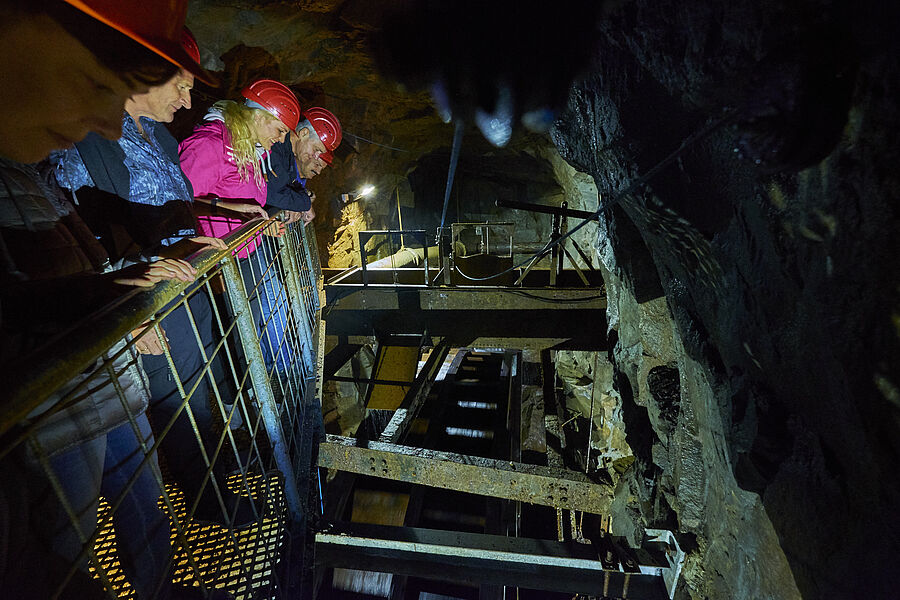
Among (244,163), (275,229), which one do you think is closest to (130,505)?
(275,229)

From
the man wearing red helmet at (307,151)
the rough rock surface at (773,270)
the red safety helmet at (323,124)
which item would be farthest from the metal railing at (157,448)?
the rough rock surface at (773,270)

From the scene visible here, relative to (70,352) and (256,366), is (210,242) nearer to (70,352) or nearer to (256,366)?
(256,366)

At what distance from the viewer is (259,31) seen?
19.7ft

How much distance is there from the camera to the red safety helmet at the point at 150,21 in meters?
1.41

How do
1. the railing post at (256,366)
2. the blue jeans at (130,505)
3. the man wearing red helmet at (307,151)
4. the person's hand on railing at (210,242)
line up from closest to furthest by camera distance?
the blue jeans at (130,505), the person's hand on railing at (210,242), the railing post at (256,366), the man wearing red helmet at (307,151)

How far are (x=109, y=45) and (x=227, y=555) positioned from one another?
97.6 inches

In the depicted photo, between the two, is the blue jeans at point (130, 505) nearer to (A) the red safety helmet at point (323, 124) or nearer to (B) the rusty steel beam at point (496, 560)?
(B) the rusty steel beam at point (496, 560)

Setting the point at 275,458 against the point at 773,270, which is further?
the point at 275,458

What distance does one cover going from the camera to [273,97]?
118 inches

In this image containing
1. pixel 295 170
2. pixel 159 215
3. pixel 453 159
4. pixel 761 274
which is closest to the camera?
pixel 761 274

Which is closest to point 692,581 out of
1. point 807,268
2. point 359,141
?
point 807,268

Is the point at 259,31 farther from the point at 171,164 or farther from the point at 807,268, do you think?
the point at 807,268

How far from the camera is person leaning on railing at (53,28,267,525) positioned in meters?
1.78

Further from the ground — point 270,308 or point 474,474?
point 270,308
